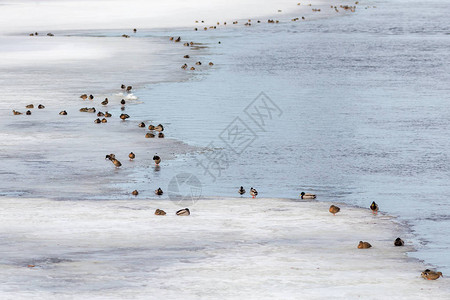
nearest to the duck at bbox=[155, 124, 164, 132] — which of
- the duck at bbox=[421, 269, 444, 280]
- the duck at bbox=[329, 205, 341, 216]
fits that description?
the duck at bbox=[329, 205, 341, 216]

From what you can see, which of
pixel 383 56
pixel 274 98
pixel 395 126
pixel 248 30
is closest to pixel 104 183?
pixel 395 126

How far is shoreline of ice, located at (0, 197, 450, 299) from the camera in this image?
10.7m

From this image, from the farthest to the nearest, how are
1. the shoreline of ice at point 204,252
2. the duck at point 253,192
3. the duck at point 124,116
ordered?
the duck at point 124,116 < the duck at point 253,192 < the shoreline of ice at point 204,252

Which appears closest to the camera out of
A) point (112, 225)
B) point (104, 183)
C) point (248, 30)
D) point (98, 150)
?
point (112, 225)

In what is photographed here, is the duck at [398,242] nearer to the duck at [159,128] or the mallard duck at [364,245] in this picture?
the mallard duck at [364,245]

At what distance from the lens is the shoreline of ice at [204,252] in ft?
35.2

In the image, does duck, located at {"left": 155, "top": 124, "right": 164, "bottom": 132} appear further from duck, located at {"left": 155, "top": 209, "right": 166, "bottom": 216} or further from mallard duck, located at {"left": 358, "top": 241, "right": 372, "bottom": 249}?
mallard duck, located at {"left": 358, "top": 241, "right": 372, "bottom": 249}

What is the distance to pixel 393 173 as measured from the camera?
17.4 meters

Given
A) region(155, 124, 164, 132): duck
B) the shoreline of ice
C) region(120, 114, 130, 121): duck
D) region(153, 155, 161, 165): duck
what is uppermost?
region(120, 114, 130, 121): duck

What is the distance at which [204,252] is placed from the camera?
40.4 feet

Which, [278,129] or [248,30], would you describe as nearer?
[278,129]

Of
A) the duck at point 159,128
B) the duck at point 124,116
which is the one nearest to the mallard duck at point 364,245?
the duck at point 159,128

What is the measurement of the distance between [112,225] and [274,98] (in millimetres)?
13640

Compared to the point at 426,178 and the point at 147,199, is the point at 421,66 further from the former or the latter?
the point at 147,199
